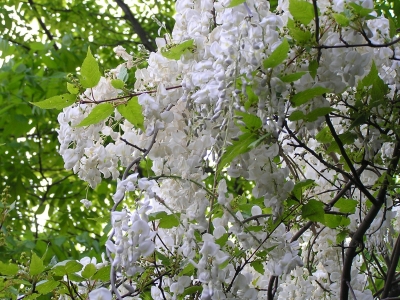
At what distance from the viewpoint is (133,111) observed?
1062 millimetres

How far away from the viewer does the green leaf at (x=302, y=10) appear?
965 mm

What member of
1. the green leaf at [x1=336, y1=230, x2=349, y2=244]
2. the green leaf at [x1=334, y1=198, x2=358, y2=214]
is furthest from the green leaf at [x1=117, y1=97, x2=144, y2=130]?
the green leaf at [x1=336, y1=230, x2=349, y2=244]

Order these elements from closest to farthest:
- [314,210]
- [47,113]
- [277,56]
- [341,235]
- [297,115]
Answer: [277,56]
[297,115]
[314,210]
[341,235]
[47,113]

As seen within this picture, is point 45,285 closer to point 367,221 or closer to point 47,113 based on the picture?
point 367,221

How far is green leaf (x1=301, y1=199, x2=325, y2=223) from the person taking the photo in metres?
1.09

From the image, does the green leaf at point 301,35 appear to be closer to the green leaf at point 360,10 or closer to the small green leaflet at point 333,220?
the green leaf at point 360,10

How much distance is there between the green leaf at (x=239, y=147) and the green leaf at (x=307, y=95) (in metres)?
0.10

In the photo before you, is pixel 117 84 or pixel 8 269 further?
pixel 8 269

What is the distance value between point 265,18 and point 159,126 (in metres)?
0.29

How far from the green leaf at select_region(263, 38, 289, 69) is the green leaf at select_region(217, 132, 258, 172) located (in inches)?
4.8

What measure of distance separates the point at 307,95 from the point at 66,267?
61cm

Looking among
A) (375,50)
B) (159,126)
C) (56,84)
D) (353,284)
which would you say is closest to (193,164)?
(159,126)

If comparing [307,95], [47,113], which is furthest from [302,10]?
[47,113]

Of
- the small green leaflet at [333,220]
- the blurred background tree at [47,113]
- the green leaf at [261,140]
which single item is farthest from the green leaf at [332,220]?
the blurred background tree at [47,113]
